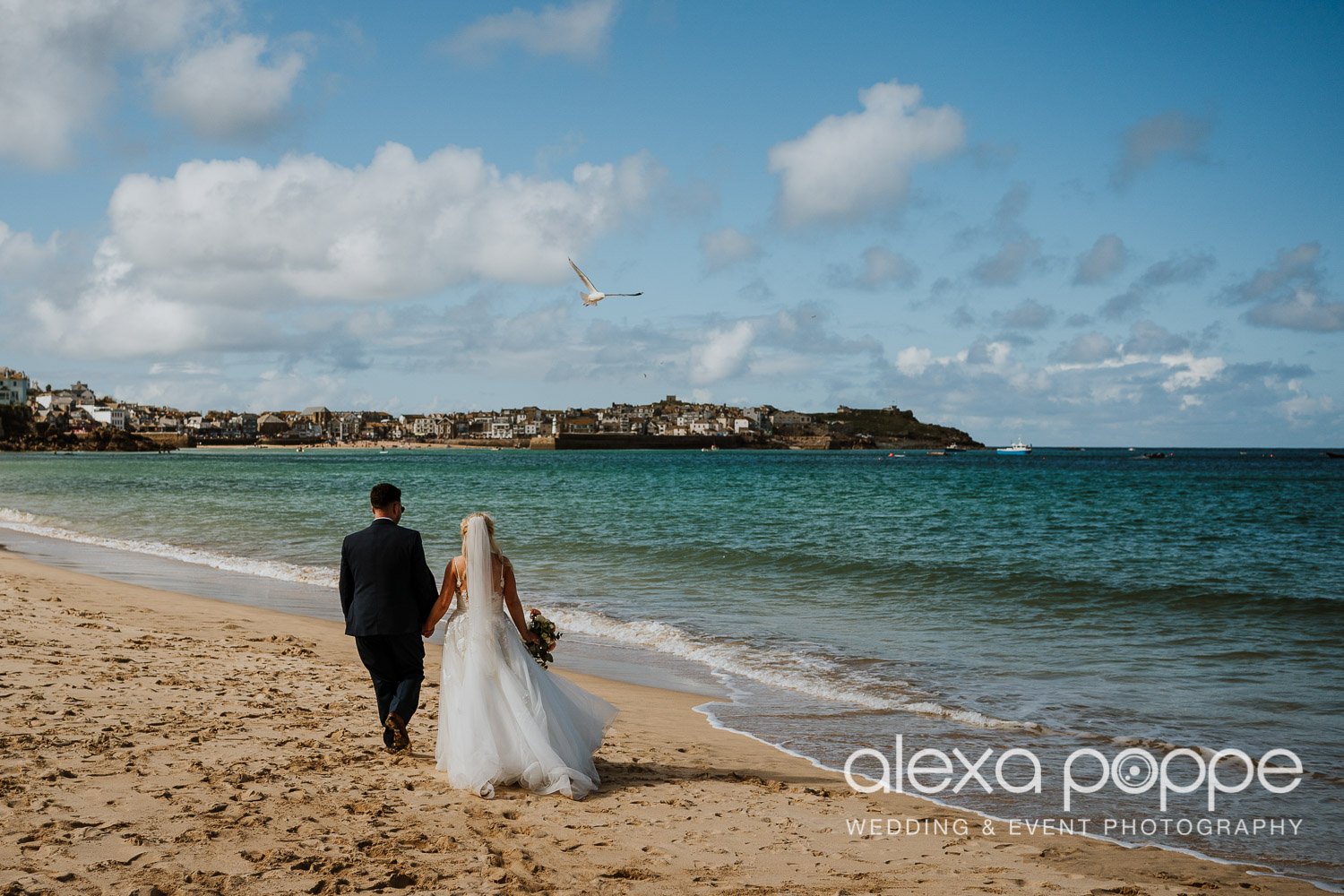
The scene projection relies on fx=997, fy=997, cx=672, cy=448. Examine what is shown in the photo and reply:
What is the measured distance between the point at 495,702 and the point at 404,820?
0.91 m

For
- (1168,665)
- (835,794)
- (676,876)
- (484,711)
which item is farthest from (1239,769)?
(484,711)

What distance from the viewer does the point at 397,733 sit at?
21.9 feet

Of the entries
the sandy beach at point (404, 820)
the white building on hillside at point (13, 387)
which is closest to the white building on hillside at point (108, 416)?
the white building on hillside at point (13, 387)

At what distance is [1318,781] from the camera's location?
23.6ft

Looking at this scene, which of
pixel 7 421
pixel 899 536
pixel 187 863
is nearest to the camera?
pixel 187 863

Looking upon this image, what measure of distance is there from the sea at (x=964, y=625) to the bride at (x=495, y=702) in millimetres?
2243

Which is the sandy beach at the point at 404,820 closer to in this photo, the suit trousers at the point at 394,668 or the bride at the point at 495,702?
the bride at the point at 495,702

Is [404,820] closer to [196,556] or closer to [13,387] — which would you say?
[196,556]

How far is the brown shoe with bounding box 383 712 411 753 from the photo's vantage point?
6.64 metres

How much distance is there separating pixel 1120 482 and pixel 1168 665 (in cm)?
5761

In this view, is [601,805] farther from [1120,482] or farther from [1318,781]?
[1120,482]

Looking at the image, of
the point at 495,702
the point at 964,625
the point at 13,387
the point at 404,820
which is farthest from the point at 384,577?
the point at 13,387

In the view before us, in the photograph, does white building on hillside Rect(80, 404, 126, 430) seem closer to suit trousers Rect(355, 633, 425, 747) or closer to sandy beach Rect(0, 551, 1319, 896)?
sandy beach Rect(0, 551, 1319, 896)

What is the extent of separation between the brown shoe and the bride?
502mm
